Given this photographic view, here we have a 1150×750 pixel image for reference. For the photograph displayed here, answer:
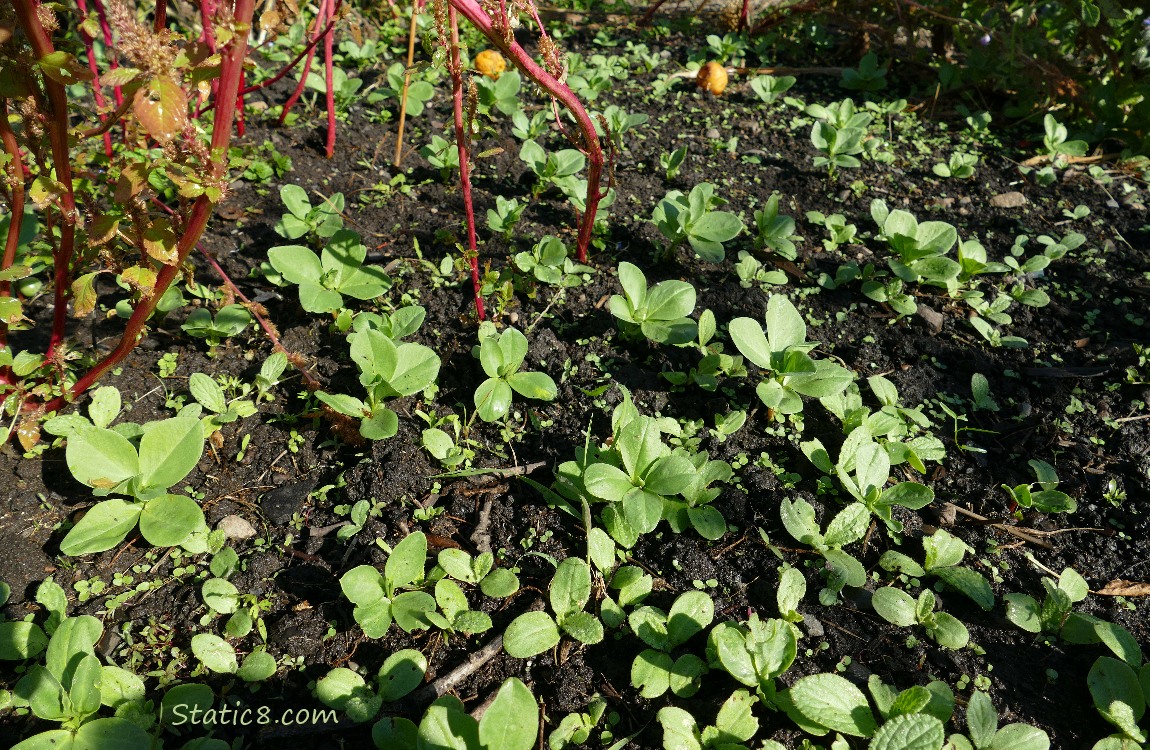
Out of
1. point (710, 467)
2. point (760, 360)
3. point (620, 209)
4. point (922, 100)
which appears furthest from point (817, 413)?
point (922, 100)

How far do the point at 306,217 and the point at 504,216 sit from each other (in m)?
0.64

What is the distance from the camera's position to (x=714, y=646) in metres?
1.59

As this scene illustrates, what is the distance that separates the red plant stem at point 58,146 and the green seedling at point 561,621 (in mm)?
1324

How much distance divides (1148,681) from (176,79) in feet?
7.13

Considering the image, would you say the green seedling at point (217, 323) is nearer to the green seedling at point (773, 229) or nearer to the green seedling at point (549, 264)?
the green seedling at point (549, 264)

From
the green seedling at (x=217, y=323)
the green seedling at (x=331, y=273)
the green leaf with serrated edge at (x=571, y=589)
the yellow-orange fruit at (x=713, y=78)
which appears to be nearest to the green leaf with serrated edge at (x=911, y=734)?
the green leaf with serrated edge at (x=571, y=589)

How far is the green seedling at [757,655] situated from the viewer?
59.4 inches

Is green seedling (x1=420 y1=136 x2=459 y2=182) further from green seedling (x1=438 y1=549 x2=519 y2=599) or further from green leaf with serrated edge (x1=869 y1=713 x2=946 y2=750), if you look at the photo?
green leaf with serrated edge (x1=869 y1=713 x2=946 y2=750)

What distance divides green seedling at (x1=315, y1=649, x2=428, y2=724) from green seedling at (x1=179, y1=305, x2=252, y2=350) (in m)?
1.08

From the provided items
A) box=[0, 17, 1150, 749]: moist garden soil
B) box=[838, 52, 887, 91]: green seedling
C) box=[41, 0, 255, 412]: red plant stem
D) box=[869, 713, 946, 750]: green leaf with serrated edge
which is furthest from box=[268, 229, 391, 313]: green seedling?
box=[838, 52, 887, 91]: green seedling

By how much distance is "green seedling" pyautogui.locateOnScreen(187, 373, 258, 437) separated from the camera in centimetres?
198

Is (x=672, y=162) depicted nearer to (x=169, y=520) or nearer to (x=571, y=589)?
(x=571, y=589)

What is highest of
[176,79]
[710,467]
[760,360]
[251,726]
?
[176,79]

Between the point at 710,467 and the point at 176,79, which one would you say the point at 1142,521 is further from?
the point at 176,79
